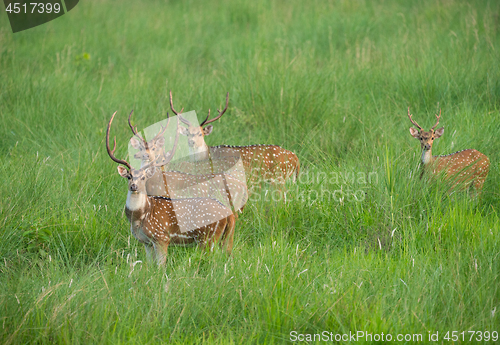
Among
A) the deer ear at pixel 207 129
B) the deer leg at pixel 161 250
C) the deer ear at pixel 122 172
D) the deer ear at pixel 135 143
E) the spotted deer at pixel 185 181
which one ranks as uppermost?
the deer ear at pixel 122 172

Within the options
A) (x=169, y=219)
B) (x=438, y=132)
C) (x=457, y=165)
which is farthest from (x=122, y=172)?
(x=438, y=132)

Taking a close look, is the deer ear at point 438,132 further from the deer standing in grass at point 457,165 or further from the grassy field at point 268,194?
the grassy field at point 268,194

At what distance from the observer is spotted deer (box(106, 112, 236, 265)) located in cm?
384

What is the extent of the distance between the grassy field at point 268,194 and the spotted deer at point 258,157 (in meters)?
0.24

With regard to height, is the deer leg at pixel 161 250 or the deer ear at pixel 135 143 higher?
the deer ear at pixel 135 143

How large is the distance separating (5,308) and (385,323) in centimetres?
220

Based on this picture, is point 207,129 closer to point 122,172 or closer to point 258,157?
point 258,157

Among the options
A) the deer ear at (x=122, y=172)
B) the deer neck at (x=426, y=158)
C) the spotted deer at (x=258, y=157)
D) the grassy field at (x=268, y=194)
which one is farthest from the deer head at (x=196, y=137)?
the deer neck at (x=426, y=158)

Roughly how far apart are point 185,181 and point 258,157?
2.89 ft

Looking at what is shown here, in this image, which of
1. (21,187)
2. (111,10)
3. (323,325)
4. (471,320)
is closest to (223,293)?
(323,325)

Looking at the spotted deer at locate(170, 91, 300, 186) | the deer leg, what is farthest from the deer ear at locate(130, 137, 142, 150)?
the deer leg

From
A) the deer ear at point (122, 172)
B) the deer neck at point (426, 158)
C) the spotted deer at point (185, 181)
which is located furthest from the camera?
the deer neck at point (426, 158)

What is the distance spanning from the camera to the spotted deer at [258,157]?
5.17m

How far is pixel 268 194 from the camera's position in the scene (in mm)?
4703
